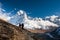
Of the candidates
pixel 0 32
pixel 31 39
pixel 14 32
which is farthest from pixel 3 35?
pixel 31 39

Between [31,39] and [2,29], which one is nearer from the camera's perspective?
[2,29]

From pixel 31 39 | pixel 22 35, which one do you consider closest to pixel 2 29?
pixel 22 35

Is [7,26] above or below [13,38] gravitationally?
above

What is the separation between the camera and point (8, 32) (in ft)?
105

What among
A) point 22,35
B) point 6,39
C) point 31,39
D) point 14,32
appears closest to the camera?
point 6,39

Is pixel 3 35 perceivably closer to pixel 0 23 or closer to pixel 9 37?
pixel 9 37

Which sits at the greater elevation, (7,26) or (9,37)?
(7,26)

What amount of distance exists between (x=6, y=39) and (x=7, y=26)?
394 centimetres

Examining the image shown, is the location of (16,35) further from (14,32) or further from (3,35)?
(3,35)

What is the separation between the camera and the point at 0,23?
109 feet

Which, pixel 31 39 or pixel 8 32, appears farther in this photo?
pixel 31 39

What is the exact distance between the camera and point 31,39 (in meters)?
38.9

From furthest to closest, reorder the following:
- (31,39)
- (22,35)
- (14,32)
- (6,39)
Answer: (31,39) → (22,35) → (14,32) → (6,39)

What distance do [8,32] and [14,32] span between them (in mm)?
1450
